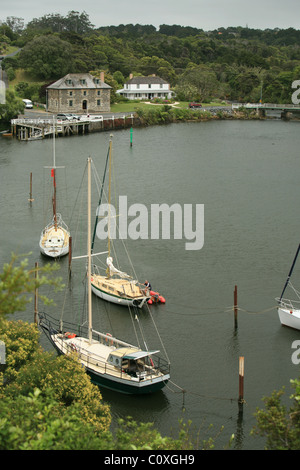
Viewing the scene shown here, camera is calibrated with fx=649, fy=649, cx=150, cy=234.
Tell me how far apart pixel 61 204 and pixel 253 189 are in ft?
74.9

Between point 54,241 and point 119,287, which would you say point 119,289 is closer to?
point 119,287

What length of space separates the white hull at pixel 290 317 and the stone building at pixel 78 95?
89085 mm

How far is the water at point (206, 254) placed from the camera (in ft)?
105

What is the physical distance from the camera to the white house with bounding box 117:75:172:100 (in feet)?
474

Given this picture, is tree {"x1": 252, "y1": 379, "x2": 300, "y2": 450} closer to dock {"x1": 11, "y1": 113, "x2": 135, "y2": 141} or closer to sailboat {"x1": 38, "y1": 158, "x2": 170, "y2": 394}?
sailboat {"x1": 38, "y1": 158, "x2": 170, "y2": 394}

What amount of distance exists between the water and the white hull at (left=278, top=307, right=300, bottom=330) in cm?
45

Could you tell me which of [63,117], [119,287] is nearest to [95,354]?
[119,287]

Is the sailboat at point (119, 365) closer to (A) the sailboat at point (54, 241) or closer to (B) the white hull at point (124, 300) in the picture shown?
(B) the white hull at point (124, 300)

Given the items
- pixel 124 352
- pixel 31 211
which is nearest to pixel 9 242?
pixel 31 211

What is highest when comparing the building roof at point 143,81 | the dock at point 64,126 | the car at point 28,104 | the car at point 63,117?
the building roof at point 143,81

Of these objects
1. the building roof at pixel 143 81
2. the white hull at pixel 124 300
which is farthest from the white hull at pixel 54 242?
the building roof at pixel 143 81

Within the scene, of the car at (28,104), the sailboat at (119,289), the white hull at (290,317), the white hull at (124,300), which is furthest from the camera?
the car at (28,104)

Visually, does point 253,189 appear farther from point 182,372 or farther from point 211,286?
point 182,372
